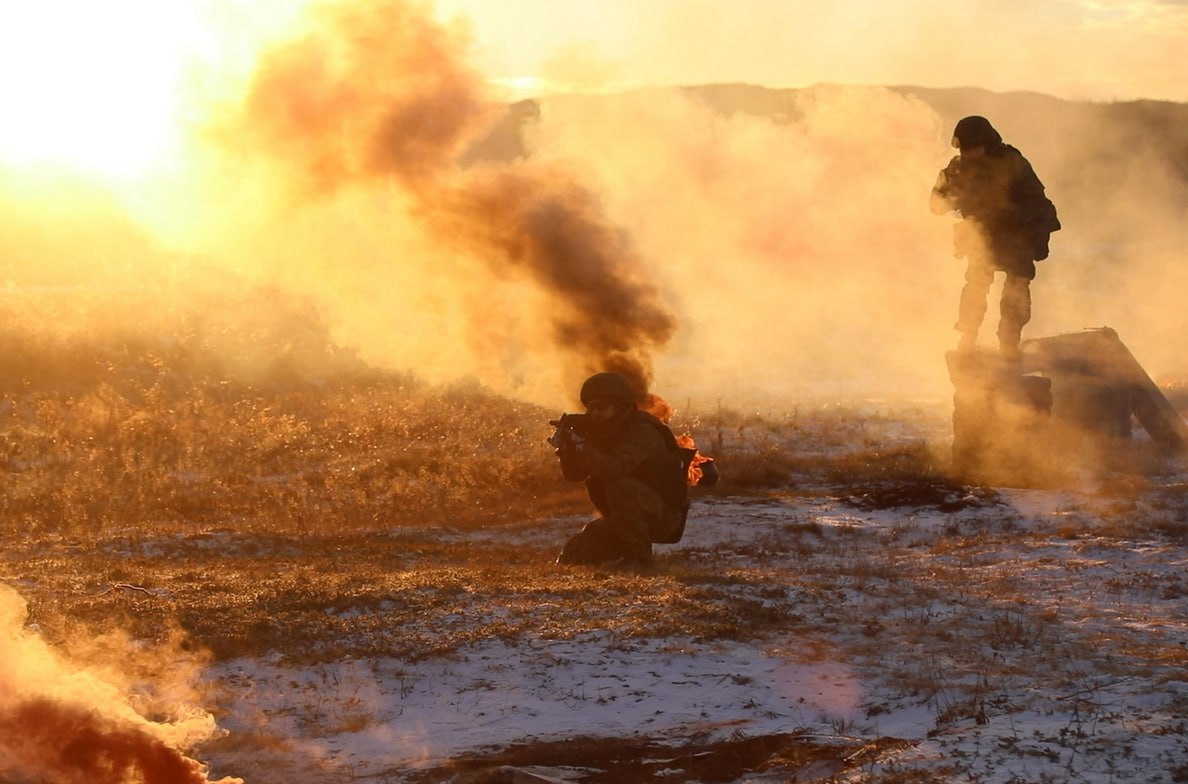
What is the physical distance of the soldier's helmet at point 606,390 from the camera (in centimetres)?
1200

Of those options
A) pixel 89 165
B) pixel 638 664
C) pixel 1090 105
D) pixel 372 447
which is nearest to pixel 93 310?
pixel 372 447

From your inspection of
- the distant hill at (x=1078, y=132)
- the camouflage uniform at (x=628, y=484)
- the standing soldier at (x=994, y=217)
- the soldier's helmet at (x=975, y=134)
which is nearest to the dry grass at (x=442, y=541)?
the camouflage uniform at (x=628, y=484)

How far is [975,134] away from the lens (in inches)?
717

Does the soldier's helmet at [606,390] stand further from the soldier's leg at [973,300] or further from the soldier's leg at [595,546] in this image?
the soldier's leg at [973,300]

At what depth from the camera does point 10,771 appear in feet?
21.3

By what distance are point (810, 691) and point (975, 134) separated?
11.7 metres

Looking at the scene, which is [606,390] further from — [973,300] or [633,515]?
[973,300]

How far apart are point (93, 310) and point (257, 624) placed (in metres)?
17.9

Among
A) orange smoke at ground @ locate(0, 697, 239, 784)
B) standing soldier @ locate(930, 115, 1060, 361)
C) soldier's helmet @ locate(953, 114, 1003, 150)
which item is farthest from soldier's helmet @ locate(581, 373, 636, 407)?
soldier's helmet @ locate(953, 114, 1003, 150)

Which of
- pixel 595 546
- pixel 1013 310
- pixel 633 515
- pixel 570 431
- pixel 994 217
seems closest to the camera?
pixel 570 431

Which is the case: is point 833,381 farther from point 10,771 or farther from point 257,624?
point 10,771

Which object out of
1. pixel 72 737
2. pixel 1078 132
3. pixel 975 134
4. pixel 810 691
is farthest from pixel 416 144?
pixel 1078 132

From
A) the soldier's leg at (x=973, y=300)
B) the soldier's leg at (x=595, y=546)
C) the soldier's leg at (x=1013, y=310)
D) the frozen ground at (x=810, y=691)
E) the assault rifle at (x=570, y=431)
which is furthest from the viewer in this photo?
the soldier's leg at (x=973, y=300)

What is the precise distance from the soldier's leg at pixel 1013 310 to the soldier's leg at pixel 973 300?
0.28 meters
